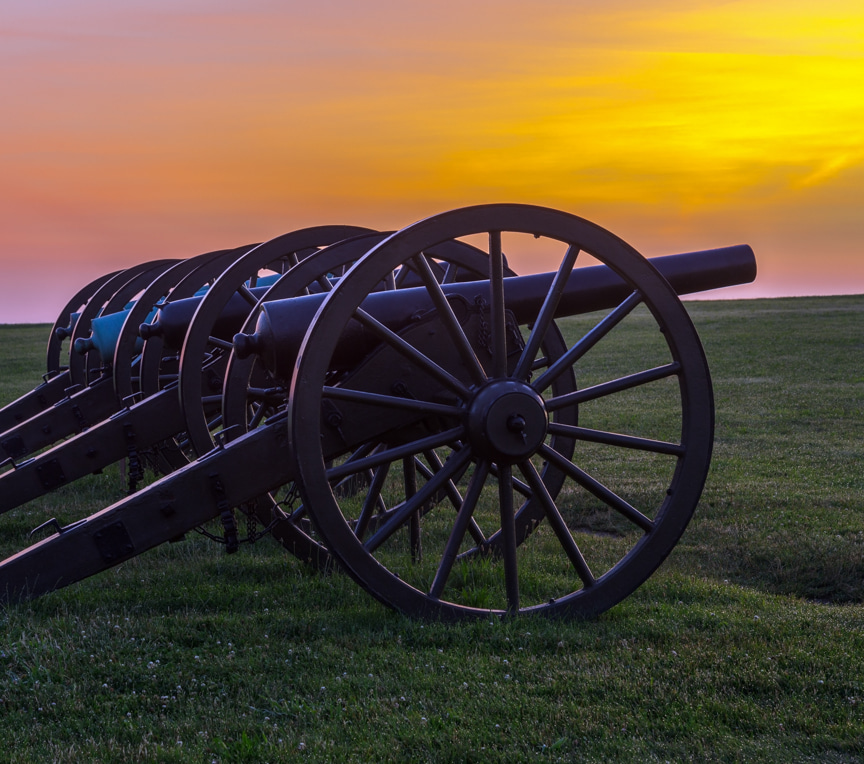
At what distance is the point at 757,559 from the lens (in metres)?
6.70

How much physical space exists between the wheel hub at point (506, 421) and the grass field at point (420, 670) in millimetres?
819

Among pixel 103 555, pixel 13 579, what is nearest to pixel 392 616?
pixel 103 555

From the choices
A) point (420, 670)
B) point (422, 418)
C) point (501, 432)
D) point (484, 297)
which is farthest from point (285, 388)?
point (420, 670)

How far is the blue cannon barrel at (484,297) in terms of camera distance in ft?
16.7

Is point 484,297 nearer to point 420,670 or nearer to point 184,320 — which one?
point 420,670

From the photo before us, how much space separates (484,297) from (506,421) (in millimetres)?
863

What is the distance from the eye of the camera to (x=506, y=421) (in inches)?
183

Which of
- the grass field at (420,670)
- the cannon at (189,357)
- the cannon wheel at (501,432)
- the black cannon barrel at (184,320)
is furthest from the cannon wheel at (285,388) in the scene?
the black cannon barrel at (184,320)

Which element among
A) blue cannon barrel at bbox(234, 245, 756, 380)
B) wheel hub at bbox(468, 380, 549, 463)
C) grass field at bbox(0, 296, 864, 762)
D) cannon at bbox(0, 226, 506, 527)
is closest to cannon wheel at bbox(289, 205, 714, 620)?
wheel hub at bbox(468, 380, 549, 463)

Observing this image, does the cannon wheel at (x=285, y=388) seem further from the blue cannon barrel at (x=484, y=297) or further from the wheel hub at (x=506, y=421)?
the wheel hub at (x=506, y=421)

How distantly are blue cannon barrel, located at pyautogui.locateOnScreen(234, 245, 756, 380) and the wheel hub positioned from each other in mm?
646

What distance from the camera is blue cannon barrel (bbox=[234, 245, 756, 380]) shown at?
5094 millimetres

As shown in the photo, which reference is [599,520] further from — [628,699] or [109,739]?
[109,739]

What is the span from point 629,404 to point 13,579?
36.4 ft
